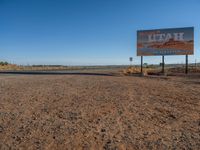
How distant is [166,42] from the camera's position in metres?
30.3

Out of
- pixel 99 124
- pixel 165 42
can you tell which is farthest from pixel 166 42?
pixel 99 124

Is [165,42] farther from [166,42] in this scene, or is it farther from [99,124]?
[99,124]

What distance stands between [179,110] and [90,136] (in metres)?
4.03

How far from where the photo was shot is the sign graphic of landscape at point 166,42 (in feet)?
97.1

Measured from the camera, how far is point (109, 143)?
4.88 metres

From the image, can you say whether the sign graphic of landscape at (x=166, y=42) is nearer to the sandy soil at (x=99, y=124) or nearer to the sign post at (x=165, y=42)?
the sign post at (x=165, y=42)

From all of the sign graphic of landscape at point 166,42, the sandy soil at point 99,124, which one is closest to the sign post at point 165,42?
the sign graphic of landscape at point 166,42

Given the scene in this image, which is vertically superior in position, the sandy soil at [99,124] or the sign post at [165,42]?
the sign post at [165,42]

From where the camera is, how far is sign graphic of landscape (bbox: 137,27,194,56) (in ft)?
97.1

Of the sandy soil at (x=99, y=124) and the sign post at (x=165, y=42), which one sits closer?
the sandy soil at (x=99, y=124)

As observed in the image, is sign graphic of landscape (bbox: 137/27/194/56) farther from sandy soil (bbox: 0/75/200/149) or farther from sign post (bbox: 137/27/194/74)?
sandy soil (bbox: 0/75/200/149)

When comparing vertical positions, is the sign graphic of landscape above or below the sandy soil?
above

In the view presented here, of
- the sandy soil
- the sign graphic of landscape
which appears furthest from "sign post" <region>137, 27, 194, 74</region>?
the sandy soil

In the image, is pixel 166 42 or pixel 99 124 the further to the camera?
pixel 166 42
